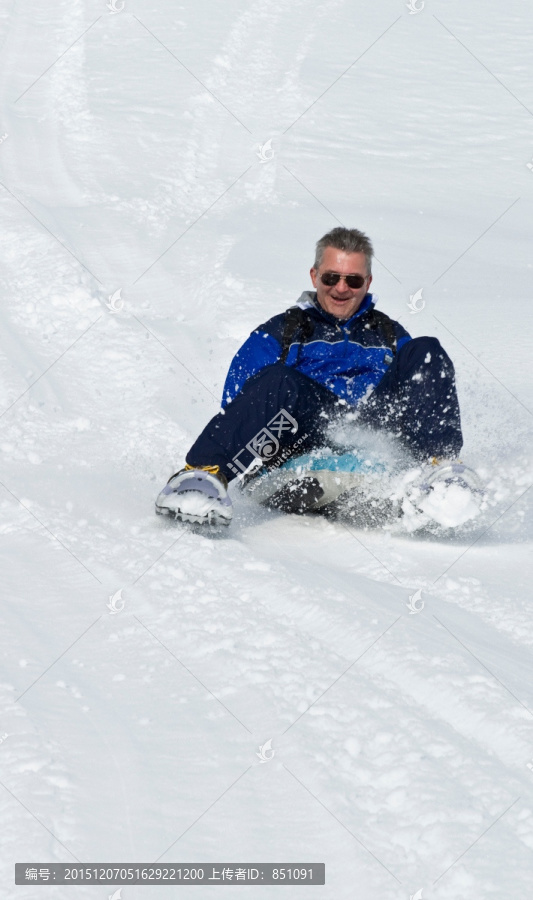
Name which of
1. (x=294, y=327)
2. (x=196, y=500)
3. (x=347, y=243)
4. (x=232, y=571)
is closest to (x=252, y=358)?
(x=294, y=327)

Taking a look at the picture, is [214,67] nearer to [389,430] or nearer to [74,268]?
[74,268]

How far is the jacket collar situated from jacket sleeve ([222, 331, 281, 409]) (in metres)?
0.18

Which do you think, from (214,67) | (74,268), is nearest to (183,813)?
(74,268)

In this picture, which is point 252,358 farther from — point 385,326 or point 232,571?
point 232,571

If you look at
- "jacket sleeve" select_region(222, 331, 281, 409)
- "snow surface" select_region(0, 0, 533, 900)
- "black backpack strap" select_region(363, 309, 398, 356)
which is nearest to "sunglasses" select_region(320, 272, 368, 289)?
"black backpack strap" select_region(363, 309, 398, 356)

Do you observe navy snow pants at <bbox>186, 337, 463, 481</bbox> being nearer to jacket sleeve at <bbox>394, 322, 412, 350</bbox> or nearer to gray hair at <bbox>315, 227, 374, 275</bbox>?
jacket sleeve at <bbox>394, 322, 412, 350</bbox>

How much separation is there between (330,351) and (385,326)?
21cm

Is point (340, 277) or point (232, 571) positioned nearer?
point (232, 571)

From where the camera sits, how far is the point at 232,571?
2.69 m

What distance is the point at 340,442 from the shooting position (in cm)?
338

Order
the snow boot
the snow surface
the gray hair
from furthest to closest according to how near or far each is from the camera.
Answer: the gray hair, the snow boot, the snow surface

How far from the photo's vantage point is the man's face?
347cm

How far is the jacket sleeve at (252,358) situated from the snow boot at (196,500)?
1.59 ft

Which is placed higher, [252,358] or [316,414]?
[252,358]
